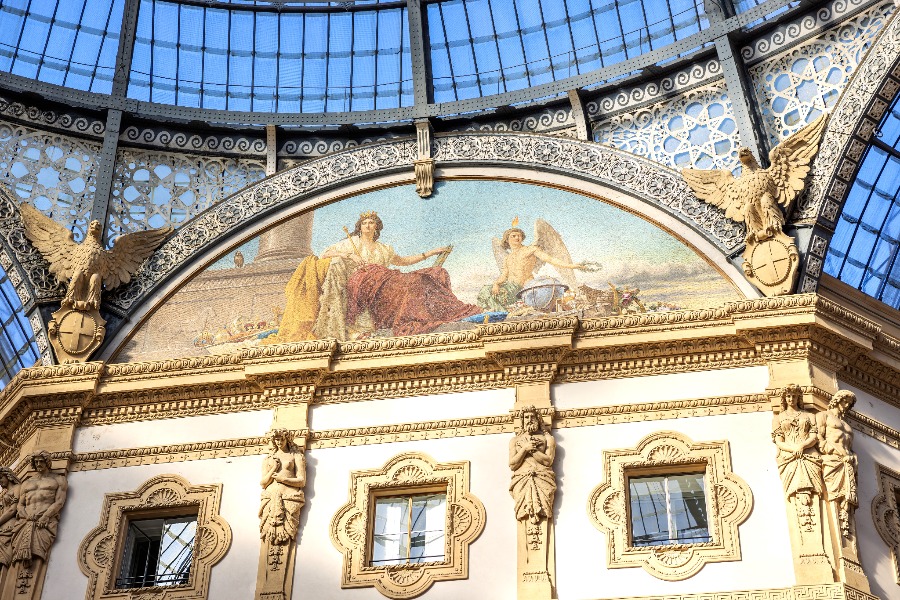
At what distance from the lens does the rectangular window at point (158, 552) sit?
2527cm

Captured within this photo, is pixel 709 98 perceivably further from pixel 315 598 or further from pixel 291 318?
pixel 315 598

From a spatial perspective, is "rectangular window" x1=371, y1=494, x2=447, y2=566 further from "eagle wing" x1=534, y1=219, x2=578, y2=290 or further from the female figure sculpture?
"eagle wing" x1=534, y1=219, x2=578, y2=290

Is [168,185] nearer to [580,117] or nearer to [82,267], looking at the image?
[82,267]

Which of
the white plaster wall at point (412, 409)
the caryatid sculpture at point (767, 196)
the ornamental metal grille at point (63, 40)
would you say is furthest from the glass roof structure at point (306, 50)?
the white plaster wall at point (412, 409)

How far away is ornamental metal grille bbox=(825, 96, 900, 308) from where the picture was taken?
27.6 metres

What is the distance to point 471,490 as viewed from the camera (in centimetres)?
2505

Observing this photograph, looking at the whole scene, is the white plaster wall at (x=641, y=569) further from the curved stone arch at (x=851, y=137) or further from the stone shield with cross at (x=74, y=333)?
the stone shield with cross at (x=74, y=333)

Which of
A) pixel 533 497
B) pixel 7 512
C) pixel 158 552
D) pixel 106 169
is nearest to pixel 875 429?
pixel 533 497

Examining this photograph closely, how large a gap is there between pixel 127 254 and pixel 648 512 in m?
11.3

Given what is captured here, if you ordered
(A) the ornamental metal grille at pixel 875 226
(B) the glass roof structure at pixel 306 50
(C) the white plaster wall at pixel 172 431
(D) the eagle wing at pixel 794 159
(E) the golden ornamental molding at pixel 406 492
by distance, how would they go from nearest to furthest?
(E) the golden ornamental molding at pixel 406 492, (C) the white plaster wall at pixel 172 431, (D) the eagle wing at pixel 794 159, (A) the ornamental metal grille at pixel 875 226, (B) the glass roof structure at pixel 306 50

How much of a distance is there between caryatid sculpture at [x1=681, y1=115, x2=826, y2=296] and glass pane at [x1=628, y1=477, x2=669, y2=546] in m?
4.16

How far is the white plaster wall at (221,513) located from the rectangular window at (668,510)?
249 inches

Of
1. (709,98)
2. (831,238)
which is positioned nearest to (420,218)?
(709,98)

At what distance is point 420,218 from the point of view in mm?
29172
